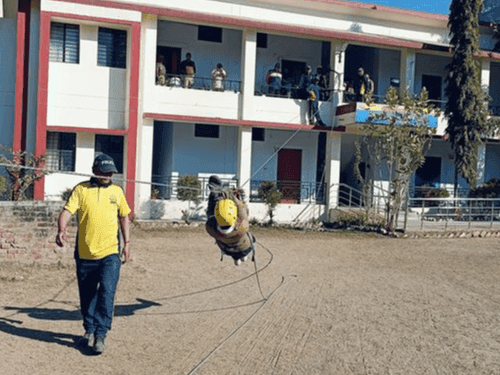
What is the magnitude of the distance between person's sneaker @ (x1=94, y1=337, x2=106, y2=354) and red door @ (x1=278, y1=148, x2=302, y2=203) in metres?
17.1

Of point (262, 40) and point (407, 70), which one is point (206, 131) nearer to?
point (262, 40)

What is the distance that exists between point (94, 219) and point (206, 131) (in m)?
16.1

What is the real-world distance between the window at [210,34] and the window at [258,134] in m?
3.33

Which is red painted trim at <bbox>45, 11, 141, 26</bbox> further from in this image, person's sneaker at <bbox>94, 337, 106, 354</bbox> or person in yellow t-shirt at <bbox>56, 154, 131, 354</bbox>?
person's sneaker at <bbox>94, 337, 106, 354</bbox>

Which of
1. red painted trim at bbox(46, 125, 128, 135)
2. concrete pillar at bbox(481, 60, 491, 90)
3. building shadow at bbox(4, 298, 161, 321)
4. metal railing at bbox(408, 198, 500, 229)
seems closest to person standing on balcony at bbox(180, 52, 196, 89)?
red painted trim at bbox(46, 125, 128, 135)

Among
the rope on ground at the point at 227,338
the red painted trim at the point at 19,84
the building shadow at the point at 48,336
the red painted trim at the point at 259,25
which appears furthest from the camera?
the red painted trim at the point at 259,25

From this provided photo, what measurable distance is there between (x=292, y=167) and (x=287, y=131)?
1328 millimetres

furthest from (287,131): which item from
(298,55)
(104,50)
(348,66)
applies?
(104,50)

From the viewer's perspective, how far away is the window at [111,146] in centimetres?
2027

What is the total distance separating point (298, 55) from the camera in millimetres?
23766

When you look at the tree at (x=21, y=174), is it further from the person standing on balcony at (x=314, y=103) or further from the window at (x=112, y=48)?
the person standing on balcony at (x=314, y=103)

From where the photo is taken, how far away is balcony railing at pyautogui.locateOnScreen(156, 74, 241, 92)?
20406 millimetres

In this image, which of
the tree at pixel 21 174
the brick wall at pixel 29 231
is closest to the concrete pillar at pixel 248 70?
the tree at pixel 21 174

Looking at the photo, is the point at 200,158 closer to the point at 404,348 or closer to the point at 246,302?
the point at 246,302
